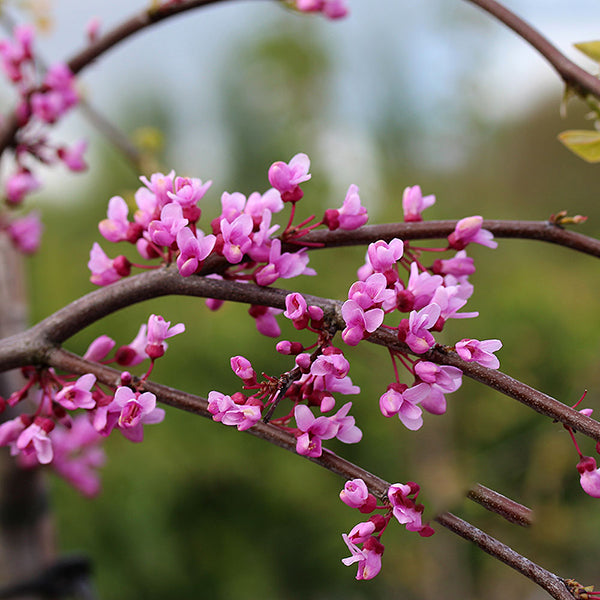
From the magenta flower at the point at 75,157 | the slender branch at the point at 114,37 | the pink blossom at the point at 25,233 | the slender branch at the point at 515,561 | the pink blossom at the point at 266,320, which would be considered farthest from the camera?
the pink blossom at the point at 25,233

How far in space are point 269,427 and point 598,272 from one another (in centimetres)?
341

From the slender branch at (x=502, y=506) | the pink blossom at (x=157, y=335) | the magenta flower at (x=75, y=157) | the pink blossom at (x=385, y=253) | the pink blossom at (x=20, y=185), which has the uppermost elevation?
the pink blossom at (x=385, y=253)

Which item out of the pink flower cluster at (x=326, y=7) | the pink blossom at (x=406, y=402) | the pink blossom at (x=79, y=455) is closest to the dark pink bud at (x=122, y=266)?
the pink blossom at (x=406, y=402)

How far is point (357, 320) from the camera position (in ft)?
1.09

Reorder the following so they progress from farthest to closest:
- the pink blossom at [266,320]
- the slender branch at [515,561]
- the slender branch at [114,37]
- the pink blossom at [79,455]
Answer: the pink blossom at [79,455]
the slender branch at [114,37]
the pink blossom at [266,320]
the slender branch at [515,561]

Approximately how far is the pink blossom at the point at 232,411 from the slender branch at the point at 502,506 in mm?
123

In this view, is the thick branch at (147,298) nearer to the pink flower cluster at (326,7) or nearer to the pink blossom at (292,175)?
the pink blossom at (292,175)

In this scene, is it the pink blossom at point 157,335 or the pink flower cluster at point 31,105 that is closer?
the pink blossom at point 157,335

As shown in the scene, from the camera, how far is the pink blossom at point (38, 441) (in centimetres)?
41

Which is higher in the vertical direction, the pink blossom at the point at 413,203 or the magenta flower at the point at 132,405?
the pink blossom at the point at 413,203

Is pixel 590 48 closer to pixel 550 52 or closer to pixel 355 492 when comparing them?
pixel 550 52

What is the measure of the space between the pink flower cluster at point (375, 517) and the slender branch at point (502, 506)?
32 mm

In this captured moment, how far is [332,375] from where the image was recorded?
36 centimetres

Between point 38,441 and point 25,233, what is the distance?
26.1 inches
